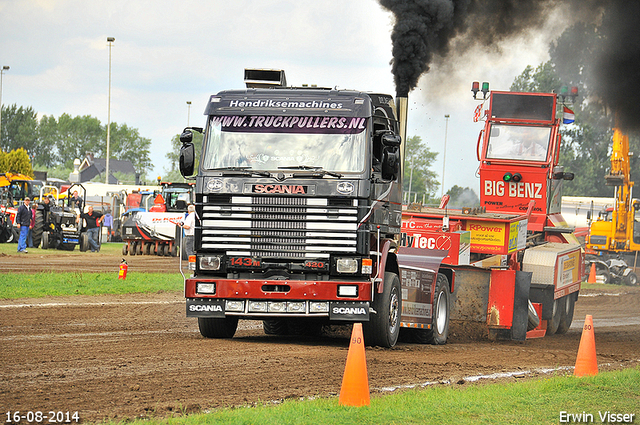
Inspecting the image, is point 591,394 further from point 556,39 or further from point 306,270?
point 556,39

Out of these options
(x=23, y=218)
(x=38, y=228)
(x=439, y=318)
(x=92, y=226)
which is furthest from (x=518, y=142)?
(x=38, y=228)

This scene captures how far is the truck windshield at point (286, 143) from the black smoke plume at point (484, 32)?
573cm

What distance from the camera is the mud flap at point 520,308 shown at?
14.2m

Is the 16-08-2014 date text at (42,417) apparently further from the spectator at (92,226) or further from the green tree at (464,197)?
the spectator at (92,226)

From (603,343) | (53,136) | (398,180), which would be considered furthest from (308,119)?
(53,136)

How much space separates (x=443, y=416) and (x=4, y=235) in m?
32.3

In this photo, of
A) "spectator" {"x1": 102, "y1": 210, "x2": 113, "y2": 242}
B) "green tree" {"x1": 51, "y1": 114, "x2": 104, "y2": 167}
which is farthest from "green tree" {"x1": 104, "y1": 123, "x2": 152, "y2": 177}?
"spectator" {"x1": 102, "y1": 210, "x2": 113, "y2": 242}

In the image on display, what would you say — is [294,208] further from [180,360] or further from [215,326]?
[180,360]

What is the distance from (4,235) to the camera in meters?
35.6

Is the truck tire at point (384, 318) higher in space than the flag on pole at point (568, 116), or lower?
lower

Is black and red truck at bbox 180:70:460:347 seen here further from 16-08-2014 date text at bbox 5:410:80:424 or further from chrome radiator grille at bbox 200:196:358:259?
16-08-2014 date text at bbox 5:410:80:424

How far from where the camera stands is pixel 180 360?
9219mm

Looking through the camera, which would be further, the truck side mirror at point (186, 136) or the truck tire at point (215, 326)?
the truck tire at point (215, 326)

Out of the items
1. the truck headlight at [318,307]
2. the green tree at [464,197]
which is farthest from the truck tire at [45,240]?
the truck headlight at [318,307]
